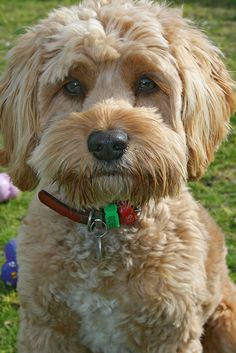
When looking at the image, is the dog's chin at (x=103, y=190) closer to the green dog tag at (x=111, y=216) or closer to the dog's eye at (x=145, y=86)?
the green dog tag at (x=111, y=216)

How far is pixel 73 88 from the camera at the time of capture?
3.05m

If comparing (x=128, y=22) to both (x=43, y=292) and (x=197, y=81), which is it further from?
(x=43, y=292)

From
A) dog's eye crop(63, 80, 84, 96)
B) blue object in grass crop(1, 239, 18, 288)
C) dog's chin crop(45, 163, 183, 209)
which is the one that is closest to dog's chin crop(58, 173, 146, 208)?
dog's chin crop(45, 163, 183, 209)

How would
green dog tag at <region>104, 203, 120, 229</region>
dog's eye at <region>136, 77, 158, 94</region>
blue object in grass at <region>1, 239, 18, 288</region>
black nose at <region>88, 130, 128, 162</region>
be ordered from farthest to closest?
blue object in grass at <region>1, 239, 18, 288</region>, green dog tag at <region>104, 203, 120, 229</region>, dog's eye at <region>136, 77, 158, 94</region>, black nose at <region>88, 130, 128, 162</region>

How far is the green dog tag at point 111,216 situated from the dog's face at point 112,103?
0.20m

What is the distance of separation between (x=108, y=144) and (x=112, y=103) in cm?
33

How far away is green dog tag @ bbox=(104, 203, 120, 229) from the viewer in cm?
319

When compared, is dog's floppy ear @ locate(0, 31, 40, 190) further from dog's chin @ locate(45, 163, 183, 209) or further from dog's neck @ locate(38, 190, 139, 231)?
dog's chin @ locate(45, 163, 183, 209)

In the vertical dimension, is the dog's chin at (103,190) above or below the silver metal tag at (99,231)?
above

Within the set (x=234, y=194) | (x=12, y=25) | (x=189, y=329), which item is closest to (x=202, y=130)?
(x=189, y=329)

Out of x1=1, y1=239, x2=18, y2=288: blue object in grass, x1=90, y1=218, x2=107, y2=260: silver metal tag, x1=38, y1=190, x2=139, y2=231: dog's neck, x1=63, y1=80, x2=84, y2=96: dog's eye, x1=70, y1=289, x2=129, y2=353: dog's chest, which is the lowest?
x1=1, y1=239, x2=18, y2=288: blue object in grass

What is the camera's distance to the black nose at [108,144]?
2707 millimetres

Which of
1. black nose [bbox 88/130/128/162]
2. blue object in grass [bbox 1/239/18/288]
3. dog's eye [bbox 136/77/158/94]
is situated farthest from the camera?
blue object in grass [bbox 1/239/18/288]

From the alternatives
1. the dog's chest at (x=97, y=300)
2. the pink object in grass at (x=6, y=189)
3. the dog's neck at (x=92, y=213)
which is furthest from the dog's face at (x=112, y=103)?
the pink object in grass at (x=6, y=189)
